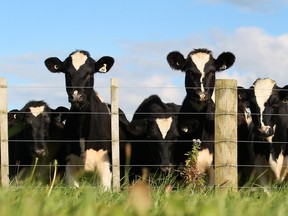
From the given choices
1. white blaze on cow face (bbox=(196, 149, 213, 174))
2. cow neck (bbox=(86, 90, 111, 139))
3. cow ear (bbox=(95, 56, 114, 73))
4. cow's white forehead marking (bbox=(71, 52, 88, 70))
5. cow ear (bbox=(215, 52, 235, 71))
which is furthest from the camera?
cow ear (bbox=(95, 56, 114, 73))

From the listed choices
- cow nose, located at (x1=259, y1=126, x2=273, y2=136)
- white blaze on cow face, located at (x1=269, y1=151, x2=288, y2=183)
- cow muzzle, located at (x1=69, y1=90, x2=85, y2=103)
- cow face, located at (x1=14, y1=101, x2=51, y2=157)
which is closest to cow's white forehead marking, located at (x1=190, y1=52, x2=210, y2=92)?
cow nose, located at (x1=259, y1=126, x2=273, y2=136)

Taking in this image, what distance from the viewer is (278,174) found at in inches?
412

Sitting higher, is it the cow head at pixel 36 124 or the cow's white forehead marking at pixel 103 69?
the cow's white forehead marking at pixel 103 69

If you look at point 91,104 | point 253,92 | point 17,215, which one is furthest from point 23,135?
point 17,215

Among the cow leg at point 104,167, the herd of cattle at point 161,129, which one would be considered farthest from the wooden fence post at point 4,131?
the cow leg at point 104,167

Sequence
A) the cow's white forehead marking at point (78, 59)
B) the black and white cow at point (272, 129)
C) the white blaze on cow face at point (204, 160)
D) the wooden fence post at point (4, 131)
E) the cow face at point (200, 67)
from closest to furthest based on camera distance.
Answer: the wooden fence post at point (4, 131)
the white blaze on cow face at point (204, 160)
the black and white cow at point (272, 129)
the cow face at point (200, 67)
the cow's white forehead marking at point (78, 59)

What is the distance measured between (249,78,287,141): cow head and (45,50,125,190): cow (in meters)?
2.45

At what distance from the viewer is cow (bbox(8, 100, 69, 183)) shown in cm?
1095

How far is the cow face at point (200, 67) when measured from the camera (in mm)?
10672

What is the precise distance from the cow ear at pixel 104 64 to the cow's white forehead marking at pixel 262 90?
273 centimetres

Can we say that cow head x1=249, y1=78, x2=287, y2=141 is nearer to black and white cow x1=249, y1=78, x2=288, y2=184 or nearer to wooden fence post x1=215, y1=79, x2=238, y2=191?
black and white cow x1=249, y1=78, x2=288, y2=184

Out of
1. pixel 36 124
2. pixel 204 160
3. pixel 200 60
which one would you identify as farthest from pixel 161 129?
pixel 36 124

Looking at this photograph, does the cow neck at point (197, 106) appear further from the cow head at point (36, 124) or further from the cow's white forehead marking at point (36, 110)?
the cow's white forehead marking at point (36, 110)

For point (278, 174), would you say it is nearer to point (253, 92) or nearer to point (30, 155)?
point (253, 92)
